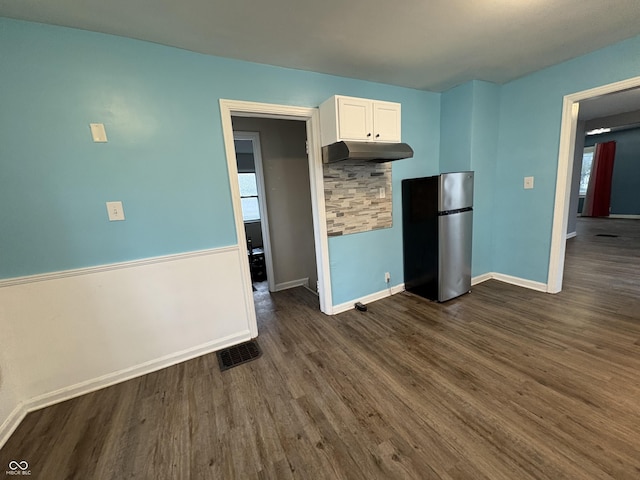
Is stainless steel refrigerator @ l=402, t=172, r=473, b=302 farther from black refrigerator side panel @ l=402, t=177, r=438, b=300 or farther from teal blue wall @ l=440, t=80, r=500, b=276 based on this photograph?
teal blue wall @ l=440, t=80, r=500, b=276

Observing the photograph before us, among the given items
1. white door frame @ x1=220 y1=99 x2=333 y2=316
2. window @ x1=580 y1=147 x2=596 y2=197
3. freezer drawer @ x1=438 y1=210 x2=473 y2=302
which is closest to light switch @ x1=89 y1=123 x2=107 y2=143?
white door frame @ x1=220 y1=99 x2=333 y2=316

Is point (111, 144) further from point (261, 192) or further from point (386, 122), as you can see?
point (386, 122)

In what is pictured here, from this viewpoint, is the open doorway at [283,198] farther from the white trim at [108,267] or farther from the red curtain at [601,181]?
the red curtain at [601,181]

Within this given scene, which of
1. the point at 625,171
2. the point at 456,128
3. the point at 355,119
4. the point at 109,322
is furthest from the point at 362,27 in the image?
the point at 625,171

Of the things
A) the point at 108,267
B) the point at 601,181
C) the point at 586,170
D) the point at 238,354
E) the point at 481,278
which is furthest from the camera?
the point at 586,170

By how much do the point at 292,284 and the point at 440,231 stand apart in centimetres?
216

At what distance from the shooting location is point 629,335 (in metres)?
2.11

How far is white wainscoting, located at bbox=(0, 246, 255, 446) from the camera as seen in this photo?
168cm

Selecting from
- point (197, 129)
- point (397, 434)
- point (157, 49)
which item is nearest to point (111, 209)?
point (197, 129)

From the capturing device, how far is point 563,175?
2719 millimetres

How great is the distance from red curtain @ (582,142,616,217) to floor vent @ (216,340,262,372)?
1096cm

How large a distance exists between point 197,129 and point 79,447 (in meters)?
2.19

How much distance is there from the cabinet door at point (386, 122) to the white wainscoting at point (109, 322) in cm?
174

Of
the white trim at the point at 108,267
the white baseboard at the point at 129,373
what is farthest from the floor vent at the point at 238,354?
the white trim at the point at 108,267
